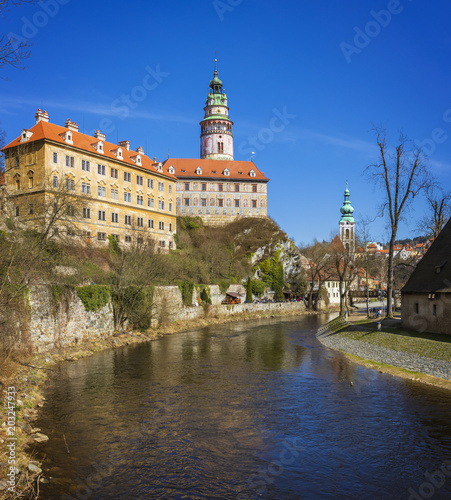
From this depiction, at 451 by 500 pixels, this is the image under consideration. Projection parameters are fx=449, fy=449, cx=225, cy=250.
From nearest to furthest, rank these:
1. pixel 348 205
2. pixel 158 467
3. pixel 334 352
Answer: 1. pixel 158 467
2. pixel 334 352
3. pixel 348 205

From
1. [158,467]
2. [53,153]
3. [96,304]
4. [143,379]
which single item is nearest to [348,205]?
[53,153]

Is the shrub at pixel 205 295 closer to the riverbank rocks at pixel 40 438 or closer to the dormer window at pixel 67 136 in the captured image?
the dormer window at pixel 67 136

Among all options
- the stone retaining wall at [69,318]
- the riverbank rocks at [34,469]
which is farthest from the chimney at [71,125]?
the riverbank rocks at [34,469]

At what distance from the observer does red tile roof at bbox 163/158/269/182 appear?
8256 centimetres

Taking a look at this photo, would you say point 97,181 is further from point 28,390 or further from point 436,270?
point 436,270

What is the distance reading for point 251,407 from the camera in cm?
1750

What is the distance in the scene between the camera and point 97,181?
51.8 m

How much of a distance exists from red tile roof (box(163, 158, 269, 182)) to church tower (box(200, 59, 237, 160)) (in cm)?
853

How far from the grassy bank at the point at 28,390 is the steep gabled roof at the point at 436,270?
20271mm

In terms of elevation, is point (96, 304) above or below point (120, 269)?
below

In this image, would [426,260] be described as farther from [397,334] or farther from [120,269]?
[120,269]

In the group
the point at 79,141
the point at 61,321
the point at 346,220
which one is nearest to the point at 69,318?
the point at 61,321

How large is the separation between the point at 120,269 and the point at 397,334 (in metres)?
22.8

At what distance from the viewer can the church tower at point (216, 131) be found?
94.8 metres
